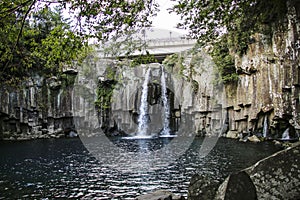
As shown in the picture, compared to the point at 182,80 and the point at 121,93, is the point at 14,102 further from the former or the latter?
the point at 182,80

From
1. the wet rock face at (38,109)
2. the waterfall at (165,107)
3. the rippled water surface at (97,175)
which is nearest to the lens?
the rippled water surface at (97,175)

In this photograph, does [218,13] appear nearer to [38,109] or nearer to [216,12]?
[216,12]

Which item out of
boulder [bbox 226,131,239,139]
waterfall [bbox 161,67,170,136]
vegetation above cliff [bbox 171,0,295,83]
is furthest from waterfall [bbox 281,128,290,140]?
vegetation above cliff [bbox 171,0,295,83]

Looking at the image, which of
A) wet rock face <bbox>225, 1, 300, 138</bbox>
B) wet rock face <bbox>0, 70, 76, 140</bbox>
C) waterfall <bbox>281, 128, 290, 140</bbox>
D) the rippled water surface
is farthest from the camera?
wet rock face <bbox>0, 70, 76, 140</bbox>

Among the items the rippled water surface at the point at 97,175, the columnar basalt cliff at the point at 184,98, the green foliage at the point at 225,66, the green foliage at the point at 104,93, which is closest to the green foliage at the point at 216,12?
the rippled water surface at the point at 97,175

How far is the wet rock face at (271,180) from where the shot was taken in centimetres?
446

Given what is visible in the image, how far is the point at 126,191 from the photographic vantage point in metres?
10.1

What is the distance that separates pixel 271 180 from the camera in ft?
15.0


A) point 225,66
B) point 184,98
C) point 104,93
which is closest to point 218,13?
point 225,66

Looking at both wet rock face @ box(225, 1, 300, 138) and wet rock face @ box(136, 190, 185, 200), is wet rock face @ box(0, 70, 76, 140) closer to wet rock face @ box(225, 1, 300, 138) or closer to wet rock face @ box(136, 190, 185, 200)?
wet rock face @ box(225, 1, 300, 138)

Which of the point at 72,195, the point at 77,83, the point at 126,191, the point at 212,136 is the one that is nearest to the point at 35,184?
the point at 72,195

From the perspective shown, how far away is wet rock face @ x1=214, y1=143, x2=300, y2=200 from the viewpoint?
4465mm

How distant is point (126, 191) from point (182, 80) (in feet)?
83.1

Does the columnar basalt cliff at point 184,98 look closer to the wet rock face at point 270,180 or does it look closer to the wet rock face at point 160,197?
the wet rock face at point 160,197
